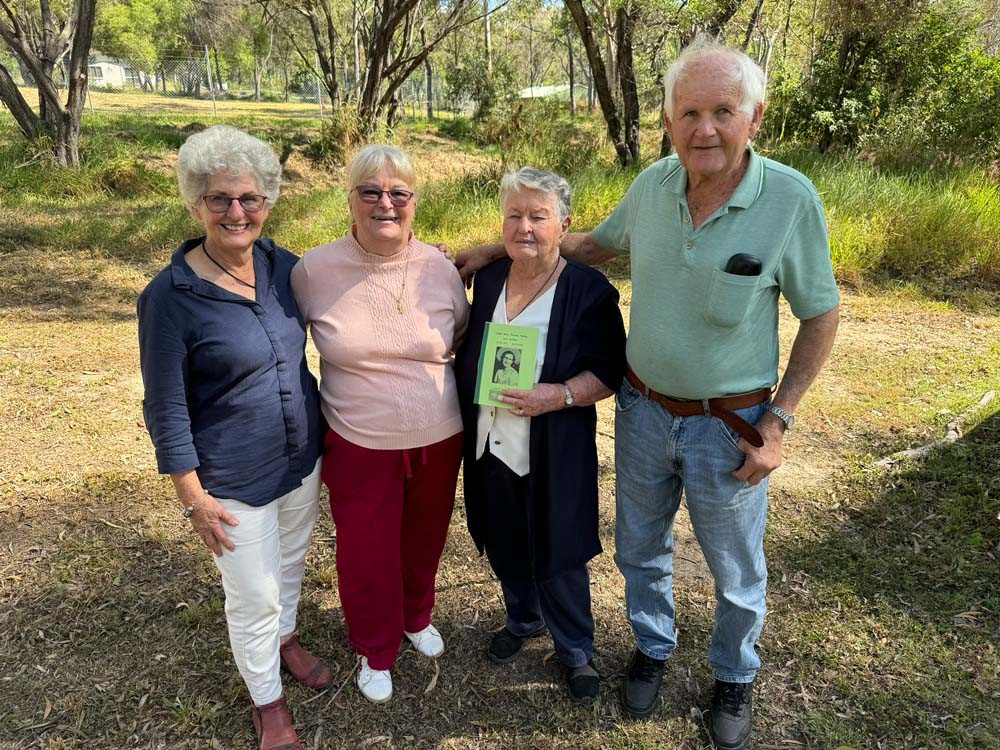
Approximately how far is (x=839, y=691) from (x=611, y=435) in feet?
7.45

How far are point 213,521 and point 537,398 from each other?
105 centimetres

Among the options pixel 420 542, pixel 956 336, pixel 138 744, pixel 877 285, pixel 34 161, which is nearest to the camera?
pixel 138 744

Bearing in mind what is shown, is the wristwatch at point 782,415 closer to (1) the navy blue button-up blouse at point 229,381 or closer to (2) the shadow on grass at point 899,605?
(2) the shadow on grass at point 899,605

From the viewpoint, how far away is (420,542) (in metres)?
2.55

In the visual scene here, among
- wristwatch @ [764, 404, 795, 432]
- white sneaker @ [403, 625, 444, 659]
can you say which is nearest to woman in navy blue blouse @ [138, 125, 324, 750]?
white sneaker @ [403, 625, 444, 659]

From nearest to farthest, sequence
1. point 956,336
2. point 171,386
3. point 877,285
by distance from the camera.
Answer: point 171,386 < point 956,336 < point 877,285

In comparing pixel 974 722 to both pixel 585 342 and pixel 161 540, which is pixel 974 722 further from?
pixel 161 540

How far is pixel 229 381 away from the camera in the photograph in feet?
6.38

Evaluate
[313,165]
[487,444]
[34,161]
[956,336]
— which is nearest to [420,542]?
[487,444]

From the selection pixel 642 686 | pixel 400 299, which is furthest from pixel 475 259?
pixel 642 686

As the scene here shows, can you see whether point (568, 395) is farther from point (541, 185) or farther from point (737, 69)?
point (737, 69)

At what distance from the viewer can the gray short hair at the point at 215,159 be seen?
1893 mm

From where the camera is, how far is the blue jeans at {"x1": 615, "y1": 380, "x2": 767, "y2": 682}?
2.11 metres

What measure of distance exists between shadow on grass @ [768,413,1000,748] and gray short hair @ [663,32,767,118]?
2193 mm
